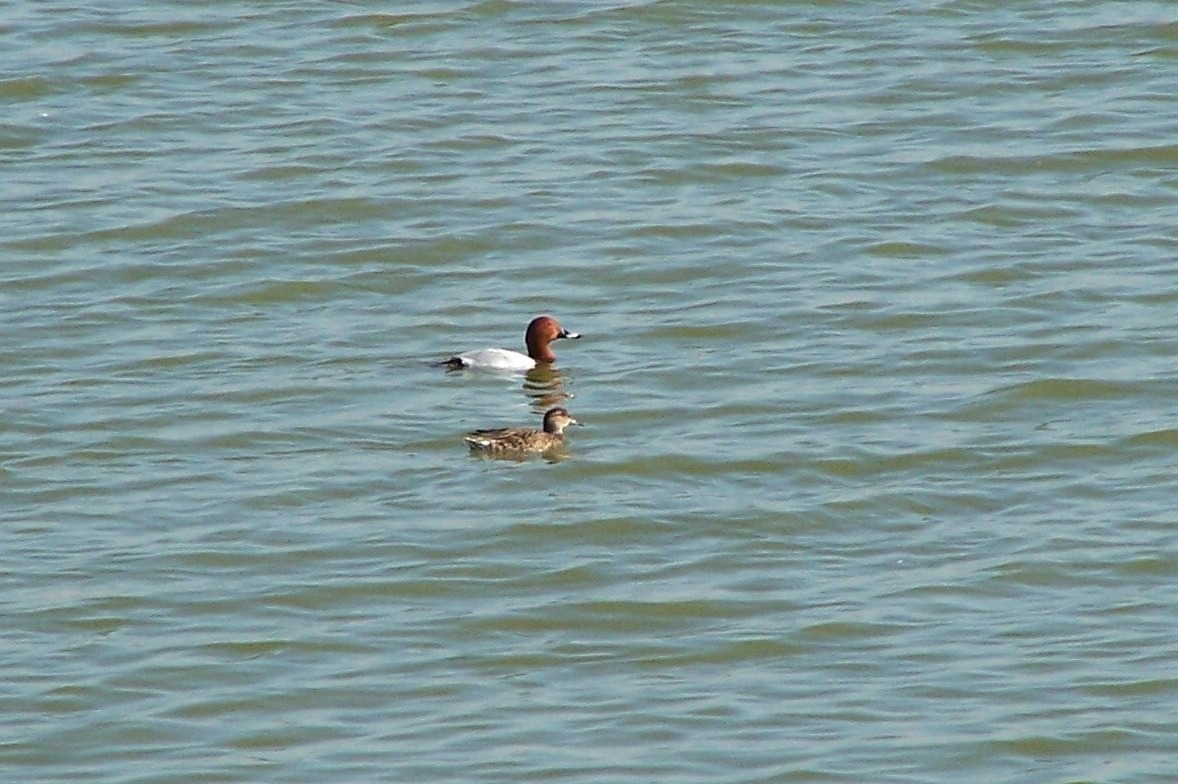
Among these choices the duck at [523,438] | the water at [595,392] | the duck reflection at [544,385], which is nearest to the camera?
the water at [595,392]

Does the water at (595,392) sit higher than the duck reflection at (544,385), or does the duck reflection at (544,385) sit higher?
the water at (595,392)

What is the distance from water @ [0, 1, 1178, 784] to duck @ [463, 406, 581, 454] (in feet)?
0.36

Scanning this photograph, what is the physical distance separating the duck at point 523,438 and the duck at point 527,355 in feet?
3.39

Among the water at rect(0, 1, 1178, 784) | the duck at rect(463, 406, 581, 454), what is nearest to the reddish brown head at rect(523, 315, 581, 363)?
the water at rect(0, 1, 1178, 784)

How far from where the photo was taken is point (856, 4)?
17.4m

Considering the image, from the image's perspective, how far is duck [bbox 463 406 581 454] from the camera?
1070cm

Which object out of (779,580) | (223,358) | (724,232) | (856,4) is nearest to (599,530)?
(779,580)

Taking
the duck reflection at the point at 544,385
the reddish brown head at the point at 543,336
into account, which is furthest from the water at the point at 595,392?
the reddish brown head at the point at 543,336

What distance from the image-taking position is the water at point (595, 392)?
26.6ft

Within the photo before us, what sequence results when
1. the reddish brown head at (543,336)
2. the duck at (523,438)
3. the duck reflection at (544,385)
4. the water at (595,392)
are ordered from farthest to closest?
the reddish brown head at (543,336) < the duck reflection at (544,385) < the duck at (523,438) < the water at (595,392)

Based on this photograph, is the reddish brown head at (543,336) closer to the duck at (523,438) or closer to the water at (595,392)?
the water at (595,392)

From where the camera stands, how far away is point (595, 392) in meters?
11.7

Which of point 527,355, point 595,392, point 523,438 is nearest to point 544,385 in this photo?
point 527,355

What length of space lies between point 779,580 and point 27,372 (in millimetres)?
4207
